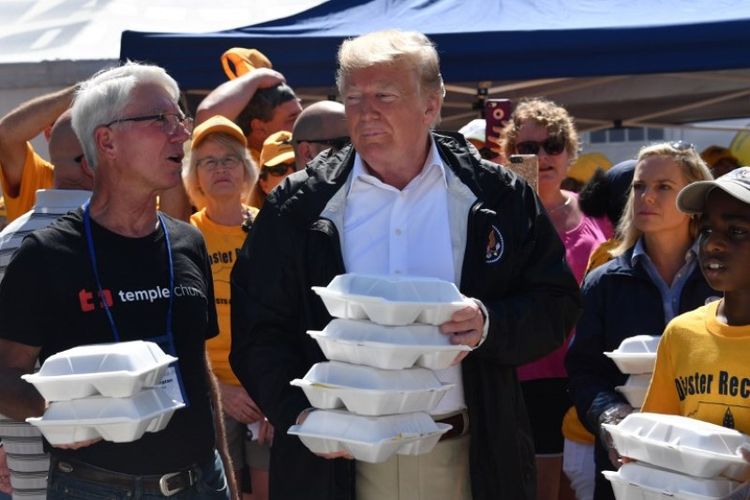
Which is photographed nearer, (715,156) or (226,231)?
(226,231)

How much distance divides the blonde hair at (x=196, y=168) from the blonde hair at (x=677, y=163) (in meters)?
1.57

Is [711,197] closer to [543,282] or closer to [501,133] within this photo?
[543,282]

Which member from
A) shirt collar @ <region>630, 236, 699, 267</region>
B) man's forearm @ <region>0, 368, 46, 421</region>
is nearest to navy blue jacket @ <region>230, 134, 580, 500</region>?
man's forearm @ <region>0, 368, 46, 421</region>

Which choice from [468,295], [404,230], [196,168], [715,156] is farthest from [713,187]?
[715,156]

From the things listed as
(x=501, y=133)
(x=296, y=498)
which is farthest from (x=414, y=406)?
(x=501, y=133)

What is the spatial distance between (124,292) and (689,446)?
1.45 meters

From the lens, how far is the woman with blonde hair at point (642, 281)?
13.1 feet

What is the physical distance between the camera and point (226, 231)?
4629 millimetres

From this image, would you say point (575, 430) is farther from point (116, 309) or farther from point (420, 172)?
point (116, 309)

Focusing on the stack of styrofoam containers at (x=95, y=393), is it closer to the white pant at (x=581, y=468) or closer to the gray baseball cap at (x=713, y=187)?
the gray baseball cap at (x=713, y=187)

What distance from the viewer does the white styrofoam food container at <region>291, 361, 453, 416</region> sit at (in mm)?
2596

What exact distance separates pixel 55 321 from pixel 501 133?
2887 millimetres

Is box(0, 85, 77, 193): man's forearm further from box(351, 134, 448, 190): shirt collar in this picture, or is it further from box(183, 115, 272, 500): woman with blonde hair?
box(351, 134, 448, 190): shirt collar

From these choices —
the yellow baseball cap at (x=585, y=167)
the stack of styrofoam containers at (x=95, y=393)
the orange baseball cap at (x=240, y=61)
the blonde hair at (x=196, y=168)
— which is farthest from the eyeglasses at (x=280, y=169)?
the yellow baseball cap at (x=585, y=167)
